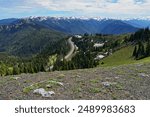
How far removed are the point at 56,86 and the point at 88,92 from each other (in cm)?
319

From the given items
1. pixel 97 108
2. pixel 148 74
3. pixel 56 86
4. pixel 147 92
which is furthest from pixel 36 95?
pixel 148 74

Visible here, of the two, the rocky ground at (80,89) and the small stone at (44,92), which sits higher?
the small stone at (44,92)

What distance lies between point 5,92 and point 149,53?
138 metres

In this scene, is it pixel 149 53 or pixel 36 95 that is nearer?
pixel 36 95

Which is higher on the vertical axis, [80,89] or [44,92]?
[44,92]

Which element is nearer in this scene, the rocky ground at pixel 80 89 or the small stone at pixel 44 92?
→ the small stone at pixel 44 92

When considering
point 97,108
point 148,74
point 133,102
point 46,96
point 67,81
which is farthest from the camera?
point 148,74

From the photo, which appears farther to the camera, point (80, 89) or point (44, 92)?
point (80, 89)

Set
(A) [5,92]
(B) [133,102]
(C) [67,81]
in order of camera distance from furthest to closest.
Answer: (C) [67,81] < (A) [5,92] < (B) [133,102]

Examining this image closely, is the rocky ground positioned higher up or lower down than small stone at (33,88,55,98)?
lower down

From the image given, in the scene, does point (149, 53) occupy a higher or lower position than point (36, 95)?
lower

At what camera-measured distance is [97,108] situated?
1938 centimetres

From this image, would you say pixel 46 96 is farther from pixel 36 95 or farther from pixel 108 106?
pixel 108 106

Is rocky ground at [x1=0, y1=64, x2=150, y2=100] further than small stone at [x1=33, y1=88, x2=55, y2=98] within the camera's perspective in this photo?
Yes
